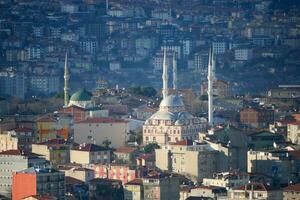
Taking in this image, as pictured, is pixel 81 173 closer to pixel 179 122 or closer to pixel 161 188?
pixel 161 188

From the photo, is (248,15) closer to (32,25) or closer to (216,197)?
(32,25)

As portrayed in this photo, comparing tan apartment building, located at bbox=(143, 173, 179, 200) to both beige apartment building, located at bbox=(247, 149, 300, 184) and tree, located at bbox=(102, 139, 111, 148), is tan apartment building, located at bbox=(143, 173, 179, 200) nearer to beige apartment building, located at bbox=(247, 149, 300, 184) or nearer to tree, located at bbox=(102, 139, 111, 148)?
beige apartment building, located at bbox=(247, 149, 300, 184)

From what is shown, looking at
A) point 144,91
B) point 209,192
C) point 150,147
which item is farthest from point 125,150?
point 144,91

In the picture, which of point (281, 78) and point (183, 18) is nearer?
point (281, 78)

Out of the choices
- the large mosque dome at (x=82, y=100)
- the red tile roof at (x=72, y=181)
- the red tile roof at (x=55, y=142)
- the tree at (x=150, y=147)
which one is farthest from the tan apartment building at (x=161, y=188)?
the large mosque dome at (x=82, y=100)

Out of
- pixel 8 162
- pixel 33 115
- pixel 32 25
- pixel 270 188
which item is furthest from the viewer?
pixel 32 25

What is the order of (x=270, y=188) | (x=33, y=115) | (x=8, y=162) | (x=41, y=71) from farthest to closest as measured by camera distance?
(x=41, y=71) < (x=33, y=115) < (x=8, y=162) < (x=270, y=188)

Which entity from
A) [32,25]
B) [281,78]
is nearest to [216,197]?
[281,78]

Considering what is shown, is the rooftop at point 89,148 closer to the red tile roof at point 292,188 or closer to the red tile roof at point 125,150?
the red tile roof at point 125,150
